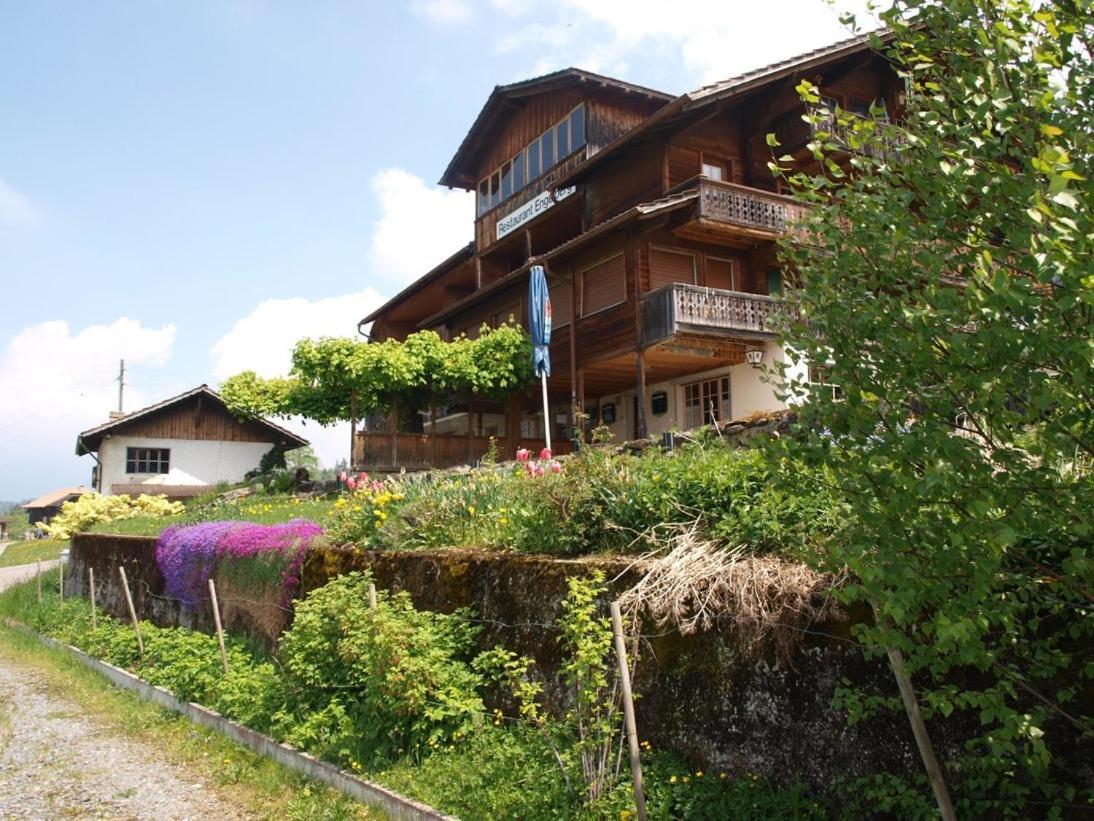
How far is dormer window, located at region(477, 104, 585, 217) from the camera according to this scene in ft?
74.7

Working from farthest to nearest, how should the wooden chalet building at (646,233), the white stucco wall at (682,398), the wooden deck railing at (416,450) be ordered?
the wooden deck railing at (416,450) → the white stucco wall at (682,398) → the wooden chalet building at (646,233)

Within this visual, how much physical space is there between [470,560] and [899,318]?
5375mm

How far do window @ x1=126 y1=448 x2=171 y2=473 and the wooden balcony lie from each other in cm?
2396

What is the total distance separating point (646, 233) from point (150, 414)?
2397 cm

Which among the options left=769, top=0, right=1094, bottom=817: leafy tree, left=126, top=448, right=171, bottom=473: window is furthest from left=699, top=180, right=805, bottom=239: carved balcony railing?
left=126, top=448, right=171, bottom=473: window

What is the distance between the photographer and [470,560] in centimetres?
758

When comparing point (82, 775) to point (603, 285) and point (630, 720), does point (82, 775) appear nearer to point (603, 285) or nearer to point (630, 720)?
point (630, 720)

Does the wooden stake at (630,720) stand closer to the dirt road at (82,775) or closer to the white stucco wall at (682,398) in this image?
the dirt road at (82,775)

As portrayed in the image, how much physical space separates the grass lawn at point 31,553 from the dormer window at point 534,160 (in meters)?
20.1

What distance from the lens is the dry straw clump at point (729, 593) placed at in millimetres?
4520

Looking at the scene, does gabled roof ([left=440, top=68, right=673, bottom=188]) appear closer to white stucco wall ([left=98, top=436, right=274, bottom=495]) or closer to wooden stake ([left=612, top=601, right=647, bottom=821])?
white stucco wall ([left=98, top=436, right=274, bottom=495])

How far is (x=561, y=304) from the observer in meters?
22.2

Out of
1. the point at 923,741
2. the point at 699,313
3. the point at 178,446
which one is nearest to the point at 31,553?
the point at 178,446

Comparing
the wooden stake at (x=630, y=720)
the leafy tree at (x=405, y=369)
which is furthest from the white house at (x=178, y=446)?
the wooden stake at (x=630, y=720)
